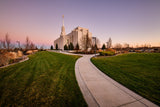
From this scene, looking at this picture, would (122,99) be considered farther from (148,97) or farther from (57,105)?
(57,105)

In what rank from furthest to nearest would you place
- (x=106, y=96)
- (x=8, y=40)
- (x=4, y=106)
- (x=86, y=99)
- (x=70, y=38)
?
(x=70, y=38)
(x=8, y=40)
(x=106, y=96)
(x=86, y=99)
(x=4, y=106)

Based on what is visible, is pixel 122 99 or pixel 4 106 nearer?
pixel 4 106

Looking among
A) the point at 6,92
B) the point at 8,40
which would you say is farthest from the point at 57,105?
the point at 8,40

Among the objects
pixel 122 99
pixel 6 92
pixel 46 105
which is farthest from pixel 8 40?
pixel 122 99

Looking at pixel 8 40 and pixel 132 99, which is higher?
pixel 8 40

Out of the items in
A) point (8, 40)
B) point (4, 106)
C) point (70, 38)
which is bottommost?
point (4, 106)

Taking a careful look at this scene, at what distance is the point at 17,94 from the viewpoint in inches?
118

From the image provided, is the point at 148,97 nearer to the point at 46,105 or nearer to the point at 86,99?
the point at 86,99

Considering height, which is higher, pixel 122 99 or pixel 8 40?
pixel 8 40

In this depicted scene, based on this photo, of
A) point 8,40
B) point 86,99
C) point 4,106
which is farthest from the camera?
point 8,40

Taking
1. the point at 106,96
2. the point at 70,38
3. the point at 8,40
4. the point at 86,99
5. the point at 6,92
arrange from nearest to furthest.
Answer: the point at 86,99 < the point at 106,96 < the point at 6,92 < the point at 8,40 < the point at 70,38

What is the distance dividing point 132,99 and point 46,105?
355cm

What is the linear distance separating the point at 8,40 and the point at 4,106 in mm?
47813

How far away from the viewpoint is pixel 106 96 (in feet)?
9.28
